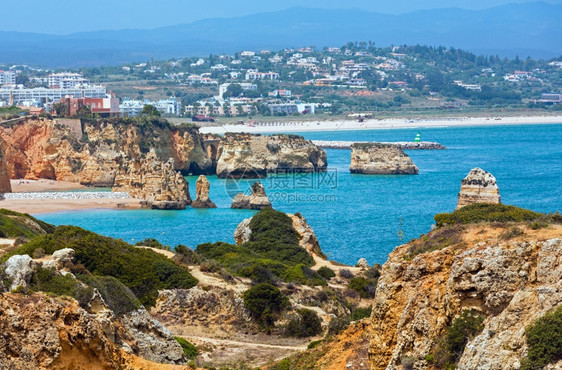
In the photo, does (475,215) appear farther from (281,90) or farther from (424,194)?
(281,90)

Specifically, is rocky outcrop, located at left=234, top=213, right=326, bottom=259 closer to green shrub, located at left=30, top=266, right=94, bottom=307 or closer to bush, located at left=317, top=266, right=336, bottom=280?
bush, located at left=317, top=266, right=336, bottom=280

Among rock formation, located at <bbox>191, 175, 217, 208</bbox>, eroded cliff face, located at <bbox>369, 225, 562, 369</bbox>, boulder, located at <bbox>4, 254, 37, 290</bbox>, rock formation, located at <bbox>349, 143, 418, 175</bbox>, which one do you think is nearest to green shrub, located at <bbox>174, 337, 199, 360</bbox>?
boulder, located at <bbox>4, 254, 37, 290</bbox>

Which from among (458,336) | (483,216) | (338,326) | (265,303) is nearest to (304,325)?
(265,303)

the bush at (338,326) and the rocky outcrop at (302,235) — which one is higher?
the bush at (338,326)

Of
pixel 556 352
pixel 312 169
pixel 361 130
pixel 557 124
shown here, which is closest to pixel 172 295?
pixel 556 352

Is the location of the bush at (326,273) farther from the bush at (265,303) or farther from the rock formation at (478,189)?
the rock formation at (478,189)

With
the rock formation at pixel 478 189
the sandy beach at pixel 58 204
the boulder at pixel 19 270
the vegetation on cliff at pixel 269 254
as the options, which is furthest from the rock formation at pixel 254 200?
the boulder at pixel 19 270

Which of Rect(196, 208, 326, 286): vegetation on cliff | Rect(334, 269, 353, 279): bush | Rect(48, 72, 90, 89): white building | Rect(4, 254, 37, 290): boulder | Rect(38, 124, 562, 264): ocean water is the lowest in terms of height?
Rect(38, 124, 562, 264): ocean water
